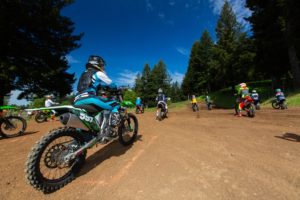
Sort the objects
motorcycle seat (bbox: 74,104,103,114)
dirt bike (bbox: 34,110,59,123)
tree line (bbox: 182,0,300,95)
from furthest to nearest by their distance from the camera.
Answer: tree line (bbox: 182,0,300,95) < dirt bike (bbox: 34,110,59,123) < motorcycle seat (bbox: 74,104,103,114)

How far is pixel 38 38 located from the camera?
1572cm

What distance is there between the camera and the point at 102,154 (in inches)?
173

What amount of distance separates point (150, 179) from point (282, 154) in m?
3.00

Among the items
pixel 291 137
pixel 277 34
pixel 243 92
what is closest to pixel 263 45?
pixel 277 34

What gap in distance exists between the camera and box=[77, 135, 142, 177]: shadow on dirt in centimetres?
368

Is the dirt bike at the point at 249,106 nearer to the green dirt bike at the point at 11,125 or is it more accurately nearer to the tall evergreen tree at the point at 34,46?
the green dirt bike at the point at 11,125

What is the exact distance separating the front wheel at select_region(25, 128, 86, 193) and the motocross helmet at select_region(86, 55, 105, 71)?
1524 mm

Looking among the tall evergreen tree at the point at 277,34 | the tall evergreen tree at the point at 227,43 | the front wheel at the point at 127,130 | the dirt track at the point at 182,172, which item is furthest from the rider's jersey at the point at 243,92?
the tall evergreen tree at the point at 227,43

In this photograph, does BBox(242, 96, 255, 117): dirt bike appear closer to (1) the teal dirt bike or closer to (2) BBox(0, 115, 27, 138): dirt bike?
(1) the teal dirt bike

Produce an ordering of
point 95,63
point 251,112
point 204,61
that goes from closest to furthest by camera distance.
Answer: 1. point 95,63
2. point 251,112
3. point 204,61

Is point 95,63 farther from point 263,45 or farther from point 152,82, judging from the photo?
point 152,82

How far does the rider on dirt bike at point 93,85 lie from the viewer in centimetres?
373

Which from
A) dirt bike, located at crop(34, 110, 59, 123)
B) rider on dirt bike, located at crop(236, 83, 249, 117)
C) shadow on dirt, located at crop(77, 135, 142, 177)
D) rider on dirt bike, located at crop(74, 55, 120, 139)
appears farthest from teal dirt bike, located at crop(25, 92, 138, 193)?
dirt bike, located at crop(34, 110, 59, 123)

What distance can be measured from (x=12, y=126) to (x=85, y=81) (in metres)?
6.46
